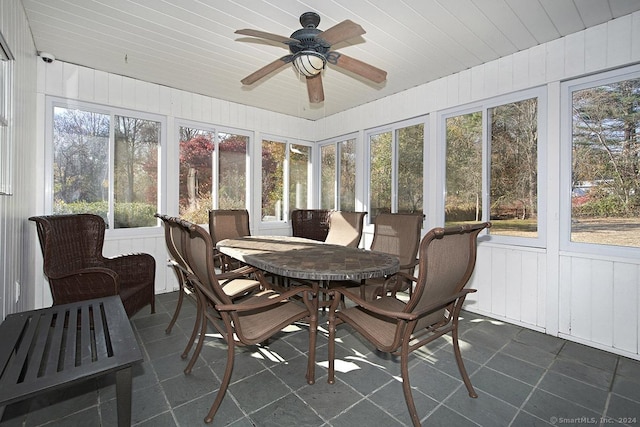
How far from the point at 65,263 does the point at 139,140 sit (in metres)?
1.80

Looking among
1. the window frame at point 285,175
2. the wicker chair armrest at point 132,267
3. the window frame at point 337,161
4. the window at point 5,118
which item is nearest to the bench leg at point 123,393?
the window at point 5,118

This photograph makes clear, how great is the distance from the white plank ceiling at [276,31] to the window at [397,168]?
735 millimetres

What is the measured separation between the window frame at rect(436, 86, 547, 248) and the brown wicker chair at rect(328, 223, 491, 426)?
1.68 meters

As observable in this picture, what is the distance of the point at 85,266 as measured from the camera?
2818 millimetres

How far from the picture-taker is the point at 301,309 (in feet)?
6.64

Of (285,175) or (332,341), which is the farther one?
(285,175)

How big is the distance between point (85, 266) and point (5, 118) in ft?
4.61

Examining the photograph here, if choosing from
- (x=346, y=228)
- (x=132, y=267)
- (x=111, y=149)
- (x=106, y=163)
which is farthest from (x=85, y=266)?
(x=346, y=228)

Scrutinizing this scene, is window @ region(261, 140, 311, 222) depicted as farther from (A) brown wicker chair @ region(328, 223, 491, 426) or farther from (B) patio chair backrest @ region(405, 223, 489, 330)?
(B) patio chair backrest @ region(405, 223, 489, 330)

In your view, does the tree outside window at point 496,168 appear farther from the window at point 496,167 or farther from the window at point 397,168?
the window at point 397,168

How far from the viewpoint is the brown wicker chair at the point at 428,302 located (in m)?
1.46

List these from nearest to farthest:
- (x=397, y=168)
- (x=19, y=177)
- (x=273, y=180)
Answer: (x=19, y=177) → (x=397, y=168) → (x=273, y=180)

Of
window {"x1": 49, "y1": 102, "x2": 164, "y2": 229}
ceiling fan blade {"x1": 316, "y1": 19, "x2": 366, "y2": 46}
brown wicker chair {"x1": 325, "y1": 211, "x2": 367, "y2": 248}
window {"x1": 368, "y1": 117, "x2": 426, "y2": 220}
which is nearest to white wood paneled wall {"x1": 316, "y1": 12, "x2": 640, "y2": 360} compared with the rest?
window {"x1": 368, "y1": 117, "x2": 426, "y2": 220}

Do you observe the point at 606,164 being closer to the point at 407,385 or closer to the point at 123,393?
the point at 407,385
